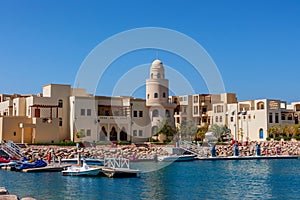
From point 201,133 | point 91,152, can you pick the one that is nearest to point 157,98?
point 201,133

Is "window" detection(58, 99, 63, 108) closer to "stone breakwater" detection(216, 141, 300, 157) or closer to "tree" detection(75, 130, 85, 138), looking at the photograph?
"tree" detection(75, 130, 85, 138)

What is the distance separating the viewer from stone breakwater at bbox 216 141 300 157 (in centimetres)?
5412

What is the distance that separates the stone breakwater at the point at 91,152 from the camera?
44.7 metres

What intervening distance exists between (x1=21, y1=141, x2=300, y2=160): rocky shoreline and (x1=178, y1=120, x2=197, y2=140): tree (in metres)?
8.52

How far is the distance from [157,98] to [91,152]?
53.9 ft

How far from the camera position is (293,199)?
21.7 metres

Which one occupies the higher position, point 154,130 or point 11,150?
point 154,130

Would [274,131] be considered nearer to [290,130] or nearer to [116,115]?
[290,130]

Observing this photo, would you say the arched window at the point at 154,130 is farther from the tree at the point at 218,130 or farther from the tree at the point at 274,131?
the tree at the point at 274,131

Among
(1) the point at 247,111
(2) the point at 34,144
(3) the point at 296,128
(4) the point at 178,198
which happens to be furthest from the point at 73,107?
(4) the point at 178,198

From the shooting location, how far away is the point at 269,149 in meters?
56.3

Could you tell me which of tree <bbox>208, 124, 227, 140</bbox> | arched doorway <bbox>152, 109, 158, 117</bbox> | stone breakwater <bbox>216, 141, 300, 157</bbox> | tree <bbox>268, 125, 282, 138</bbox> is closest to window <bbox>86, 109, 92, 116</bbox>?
arched doorway <bbox>152, 109, 158, 117</bbox>

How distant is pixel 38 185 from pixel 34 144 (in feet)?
78.0

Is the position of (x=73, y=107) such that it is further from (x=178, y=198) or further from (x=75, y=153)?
(x=178, y=198)
